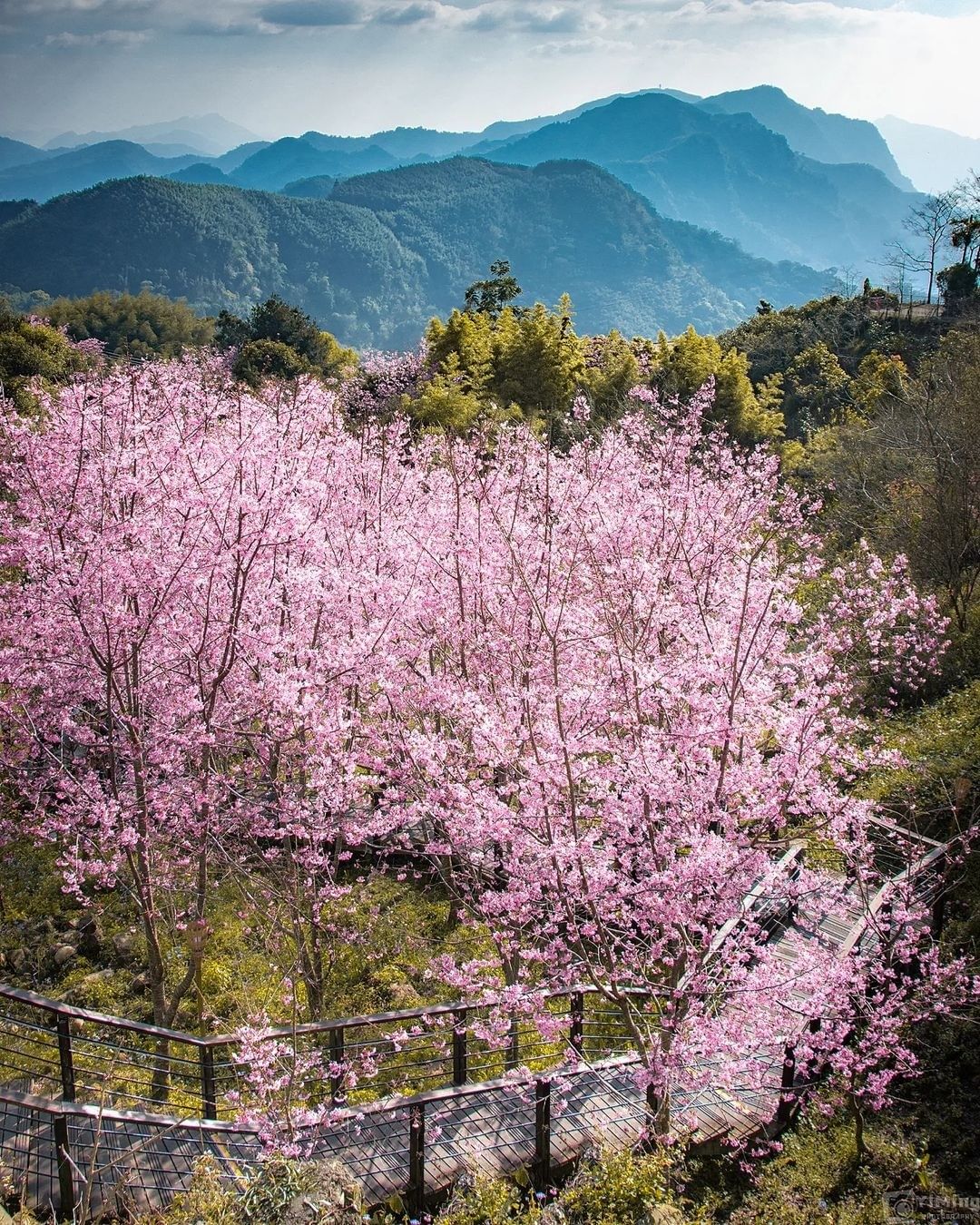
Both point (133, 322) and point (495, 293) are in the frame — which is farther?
point (133, 322)

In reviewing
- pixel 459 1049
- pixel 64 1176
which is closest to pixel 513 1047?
pixel 459 1049

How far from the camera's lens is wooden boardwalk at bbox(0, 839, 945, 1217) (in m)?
5.17

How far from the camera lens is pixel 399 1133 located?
20.5 ft

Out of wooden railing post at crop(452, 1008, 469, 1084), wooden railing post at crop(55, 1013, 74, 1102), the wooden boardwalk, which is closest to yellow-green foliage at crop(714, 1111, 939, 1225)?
the wooden boardwalk

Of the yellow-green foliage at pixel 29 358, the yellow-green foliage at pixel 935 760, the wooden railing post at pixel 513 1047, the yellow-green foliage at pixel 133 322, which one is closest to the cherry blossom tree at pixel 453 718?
the wooden railing post at pixel 513 1047

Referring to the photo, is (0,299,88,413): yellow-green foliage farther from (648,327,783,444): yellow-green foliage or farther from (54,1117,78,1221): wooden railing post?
(54,1117,78,1221): wooden railing post

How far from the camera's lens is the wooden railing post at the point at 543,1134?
6039 mm

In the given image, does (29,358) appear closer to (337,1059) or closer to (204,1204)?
(337,1059)

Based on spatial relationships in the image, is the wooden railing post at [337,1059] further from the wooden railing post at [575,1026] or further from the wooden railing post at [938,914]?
the wooden railing post at [938,914]

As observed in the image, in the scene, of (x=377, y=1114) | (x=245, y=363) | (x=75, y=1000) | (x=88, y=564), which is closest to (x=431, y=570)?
(x=88, y=564)

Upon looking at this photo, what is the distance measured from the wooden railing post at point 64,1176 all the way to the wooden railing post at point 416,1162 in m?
2.13

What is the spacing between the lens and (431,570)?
9281 mm

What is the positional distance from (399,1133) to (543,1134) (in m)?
1.11

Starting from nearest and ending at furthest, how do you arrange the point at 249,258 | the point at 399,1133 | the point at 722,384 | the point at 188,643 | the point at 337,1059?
the point at 399,1133
the point at 337,1059
the point at 188,643
the point at 722,384
the point at 249,258
